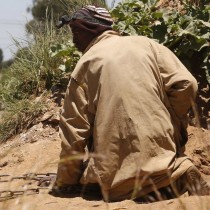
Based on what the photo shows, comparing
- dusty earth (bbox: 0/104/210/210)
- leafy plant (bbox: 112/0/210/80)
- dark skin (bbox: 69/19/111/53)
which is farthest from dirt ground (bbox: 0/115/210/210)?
dark skin (bbox: 69/19/111/53)

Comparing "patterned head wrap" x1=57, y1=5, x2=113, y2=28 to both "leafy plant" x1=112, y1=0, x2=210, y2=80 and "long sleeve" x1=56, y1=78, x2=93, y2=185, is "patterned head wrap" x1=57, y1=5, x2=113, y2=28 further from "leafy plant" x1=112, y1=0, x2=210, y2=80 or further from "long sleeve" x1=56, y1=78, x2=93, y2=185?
"leafy plant" x1=112, y1=0, x2=210, y2=80

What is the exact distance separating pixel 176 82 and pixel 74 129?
0.74 m

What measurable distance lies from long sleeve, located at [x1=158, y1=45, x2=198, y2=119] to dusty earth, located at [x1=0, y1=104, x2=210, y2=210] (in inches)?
14.8

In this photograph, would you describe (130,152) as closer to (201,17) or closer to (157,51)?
(157,51)

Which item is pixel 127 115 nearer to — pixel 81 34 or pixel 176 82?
pixel 176 82

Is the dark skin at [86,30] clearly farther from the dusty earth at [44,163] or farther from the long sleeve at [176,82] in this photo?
the dusty earth at [44,163]

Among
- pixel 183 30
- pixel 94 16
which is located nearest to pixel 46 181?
pixel 94 16

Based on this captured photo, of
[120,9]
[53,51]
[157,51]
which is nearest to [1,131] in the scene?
[53,51]

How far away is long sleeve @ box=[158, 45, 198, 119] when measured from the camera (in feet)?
13.6

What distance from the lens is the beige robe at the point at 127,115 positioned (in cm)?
400

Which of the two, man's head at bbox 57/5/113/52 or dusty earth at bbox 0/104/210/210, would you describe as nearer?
dusty earth at bbox 0/104/210/210

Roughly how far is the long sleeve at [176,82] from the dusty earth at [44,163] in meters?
0.38

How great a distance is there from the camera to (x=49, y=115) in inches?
258

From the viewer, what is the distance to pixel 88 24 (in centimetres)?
446
